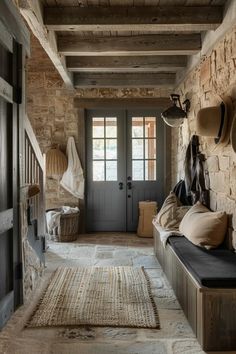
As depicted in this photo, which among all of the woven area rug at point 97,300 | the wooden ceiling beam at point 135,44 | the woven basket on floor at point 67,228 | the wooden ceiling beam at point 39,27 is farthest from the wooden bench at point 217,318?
the woven basket on floor at point 67,228

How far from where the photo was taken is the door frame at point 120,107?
21.0ft

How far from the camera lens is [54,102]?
647cm

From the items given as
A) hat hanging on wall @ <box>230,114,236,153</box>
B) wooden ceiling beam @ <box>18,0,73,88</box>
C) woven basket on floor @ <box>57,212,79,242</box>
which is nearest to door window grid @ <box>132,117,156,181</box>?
woven basket on floor @ <box>57,212,79,242</box>

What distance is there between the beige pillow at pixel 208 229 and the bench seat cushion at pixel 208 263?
0.06 m

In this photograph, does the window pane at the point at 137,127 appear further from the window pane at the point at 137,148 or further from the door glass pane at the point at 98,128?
the door glass pane at the point at 98,128

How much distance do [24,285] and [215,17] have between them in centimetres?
310

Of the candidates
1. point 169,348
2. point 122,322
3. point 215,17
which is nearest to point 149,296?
point 122,322

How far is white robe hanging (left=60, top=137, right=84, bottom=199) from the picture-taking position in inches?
252

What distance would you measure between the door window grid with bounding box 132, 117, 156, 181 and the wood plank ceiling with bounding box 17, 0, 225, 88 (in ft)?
2.70

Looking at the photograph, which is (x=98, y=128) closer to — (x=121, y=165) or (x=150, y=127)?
(x=121, y=165)

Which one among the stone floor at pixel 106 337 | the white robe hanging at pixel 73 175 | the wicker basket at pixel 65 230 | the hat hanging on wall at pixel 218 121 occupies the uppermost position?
the hat hanging on wall at pixel 218 121

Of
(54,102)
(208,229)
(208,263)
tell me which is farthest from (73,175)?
(208,263)

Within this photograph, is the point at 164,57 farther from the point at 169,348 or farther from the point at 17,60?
the point at 169,348

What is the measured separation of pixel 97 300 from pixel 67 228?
2.65 meters
